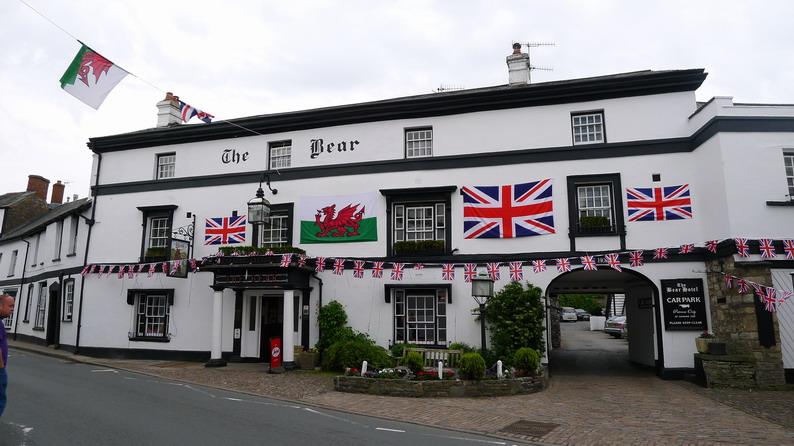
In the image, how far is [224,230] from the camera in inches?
747

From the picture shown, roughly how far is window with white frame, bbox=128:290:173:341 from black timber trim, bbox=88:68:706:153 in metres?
5.91

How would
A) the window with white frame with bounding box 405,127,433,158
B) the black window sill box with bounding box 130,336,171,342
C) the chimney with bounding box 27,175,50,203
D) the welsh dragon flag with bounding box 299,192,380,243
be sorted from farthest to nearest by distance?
the chimney with bounding box 27,175,50,203, the black window sill box with bounding box 130,336,171,342, the window with white frame with bounding box 405,127,433,158, the welsh dragon flag with bounding box 299,192,380,243

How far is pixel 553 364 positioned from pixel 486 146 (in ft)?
26.5

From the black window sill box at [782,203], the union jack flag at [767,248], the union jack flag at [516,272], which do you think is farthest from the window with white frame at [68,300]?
the black window sill box at [782,203]

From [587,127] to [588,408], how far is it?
358 inches

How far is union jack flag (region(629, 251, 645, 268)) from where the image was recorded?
1495 cm

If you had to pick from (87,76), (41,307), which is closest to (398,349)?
(87,76)

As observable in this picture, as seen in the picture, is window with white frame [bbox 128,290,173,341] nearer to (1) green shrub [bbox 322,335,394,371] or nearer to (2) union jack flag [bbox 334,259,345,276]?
(2) union jack flag [bbox 334,259,345,276]

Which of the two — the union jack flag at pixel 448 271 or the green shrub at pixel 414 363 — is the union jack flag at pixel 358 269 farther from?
the green shrub at pixel 414 363

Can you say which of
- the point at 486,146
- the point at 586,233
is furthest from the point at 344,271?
the point at 586,233

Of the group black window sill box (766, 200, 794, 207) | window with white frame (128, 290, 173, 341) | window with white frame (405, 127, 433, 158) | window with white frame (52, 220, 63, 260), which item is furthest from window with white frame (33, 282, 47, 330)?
black window sill box (766, 200, 794, 207)

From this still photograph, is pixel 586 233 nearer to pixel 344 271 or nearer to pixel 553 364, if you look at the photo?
pixel 553 364

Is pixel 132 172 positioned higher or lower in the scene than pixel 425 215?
higher

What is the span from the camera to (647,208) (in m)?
15.5
